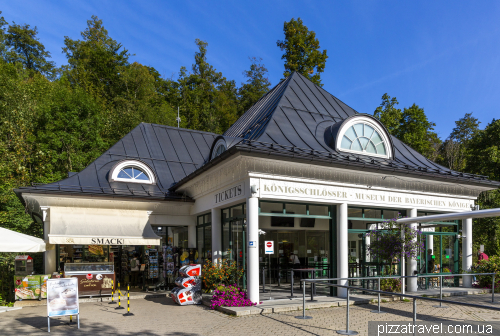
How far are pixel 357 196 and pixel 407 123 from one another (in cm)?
2632

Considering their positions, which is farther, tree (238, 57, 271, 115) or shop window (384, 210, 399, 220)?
tree (238, 57, 271, 115)

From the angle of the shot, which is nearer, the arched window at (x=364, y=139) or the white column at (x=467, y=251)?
the arched window at (x=364, y=139)

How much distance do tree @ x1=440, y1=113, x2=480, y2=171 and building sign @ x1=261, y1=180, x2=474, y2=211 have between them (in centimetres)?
2270

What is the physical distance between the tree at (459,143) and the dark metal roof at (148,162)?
26359 mm

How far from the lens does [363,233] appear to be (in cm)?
1350

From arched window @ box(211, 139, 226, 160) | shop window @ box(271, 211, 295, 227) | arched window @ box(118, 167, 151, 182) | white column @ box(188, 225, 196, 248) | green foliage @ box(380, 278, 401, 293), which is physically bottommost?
green foliage @ box(380, 278, 401, 293)

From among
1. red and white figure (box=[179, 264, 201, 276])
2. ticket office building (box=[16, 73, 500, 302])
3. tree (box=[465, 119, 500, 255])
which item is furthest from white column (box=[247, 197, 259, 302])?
tree (box=[465, 119, 500, 255])

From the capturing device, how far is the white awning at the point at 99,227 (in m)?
13.5

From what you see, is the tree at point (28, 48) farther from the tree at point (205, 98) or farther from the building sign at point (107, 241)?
the building sign at point (107, 241)

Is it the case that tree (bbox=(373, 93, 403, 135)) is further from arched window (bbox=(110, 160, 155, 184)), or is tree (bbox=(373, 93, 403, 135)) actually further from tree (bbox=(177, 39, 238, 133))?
arched window (bbox=(110, 160, 155, 184))

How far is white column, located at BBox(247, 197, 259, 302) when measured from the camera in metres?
11.0

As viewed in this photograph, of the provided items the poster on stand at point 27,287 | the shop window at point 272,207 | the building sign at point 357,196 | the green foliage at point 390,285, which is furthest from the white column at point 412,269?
the poster on stand at point 27,287

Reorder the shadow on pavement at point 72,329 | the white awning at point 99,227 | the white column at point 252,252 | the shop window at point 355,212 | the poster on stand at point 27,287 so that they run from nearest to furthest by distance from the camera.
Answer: the shadow on pavement at point 72,329 < the white column at point 252,252 < the poster on stand at point 27,287 < the shop window at point 355,212 < the white awning at point 99,227

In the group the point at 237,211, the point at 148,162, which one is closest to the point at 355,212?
the point at 237,211
